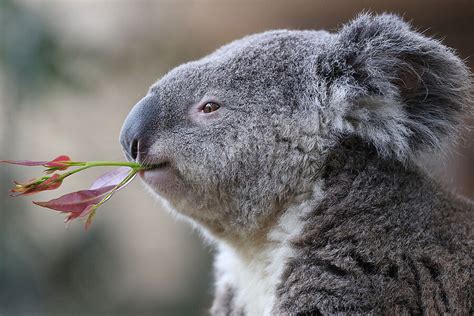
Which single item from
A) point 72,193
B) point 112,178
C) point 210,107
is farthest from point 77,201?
point 210,107

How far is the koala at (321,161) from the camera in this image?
5.74 ft

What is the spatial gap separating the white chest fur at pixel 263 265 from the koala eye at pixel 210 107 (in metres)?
0.41

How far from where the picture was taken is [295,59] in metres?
2.08

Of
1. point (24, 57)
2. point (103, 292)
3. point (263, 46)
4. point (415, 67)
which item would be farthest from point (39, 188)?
point (103, 292)

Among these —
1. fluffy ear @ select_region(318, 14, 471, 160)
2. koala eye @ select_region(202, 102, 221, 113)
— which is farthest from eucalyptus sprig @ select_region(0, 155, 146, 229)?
fluffy ear @ select_region(318, 14, 471, 160)

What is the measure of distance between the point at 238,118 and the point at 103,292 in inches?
154

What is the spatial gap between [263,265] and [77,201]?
624 mm

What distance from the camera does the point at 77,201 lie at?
73.0 inches

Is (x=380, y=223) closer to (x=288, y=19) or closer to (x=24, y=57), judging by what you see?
(x=24, y=57)

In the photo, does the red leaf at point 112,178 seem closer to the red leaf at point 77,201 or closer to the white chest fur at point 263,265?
the red leaf at point 77,201

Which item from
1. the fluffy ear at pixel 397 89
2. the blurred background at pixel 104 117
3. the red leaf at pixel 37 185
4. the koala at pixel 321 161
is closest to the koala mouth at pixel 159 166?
the koala at pixel 321 161

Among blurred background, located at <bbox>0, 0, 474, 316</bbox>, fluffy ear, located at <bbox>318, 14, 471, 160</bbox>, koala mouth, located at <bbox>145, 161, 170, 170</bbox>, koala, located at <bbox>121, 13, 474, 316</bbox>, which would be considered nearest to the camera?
koala, located at <bbox>121, 13, 474, 316</bbox>

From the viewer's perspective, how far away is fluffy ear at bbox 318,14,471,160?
6.14 ft

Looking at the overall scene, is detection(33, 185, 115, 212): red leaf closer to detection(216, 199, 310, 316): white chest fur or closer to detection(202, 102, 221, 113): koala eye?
detection(202, 102, 221, 113): koala eye
